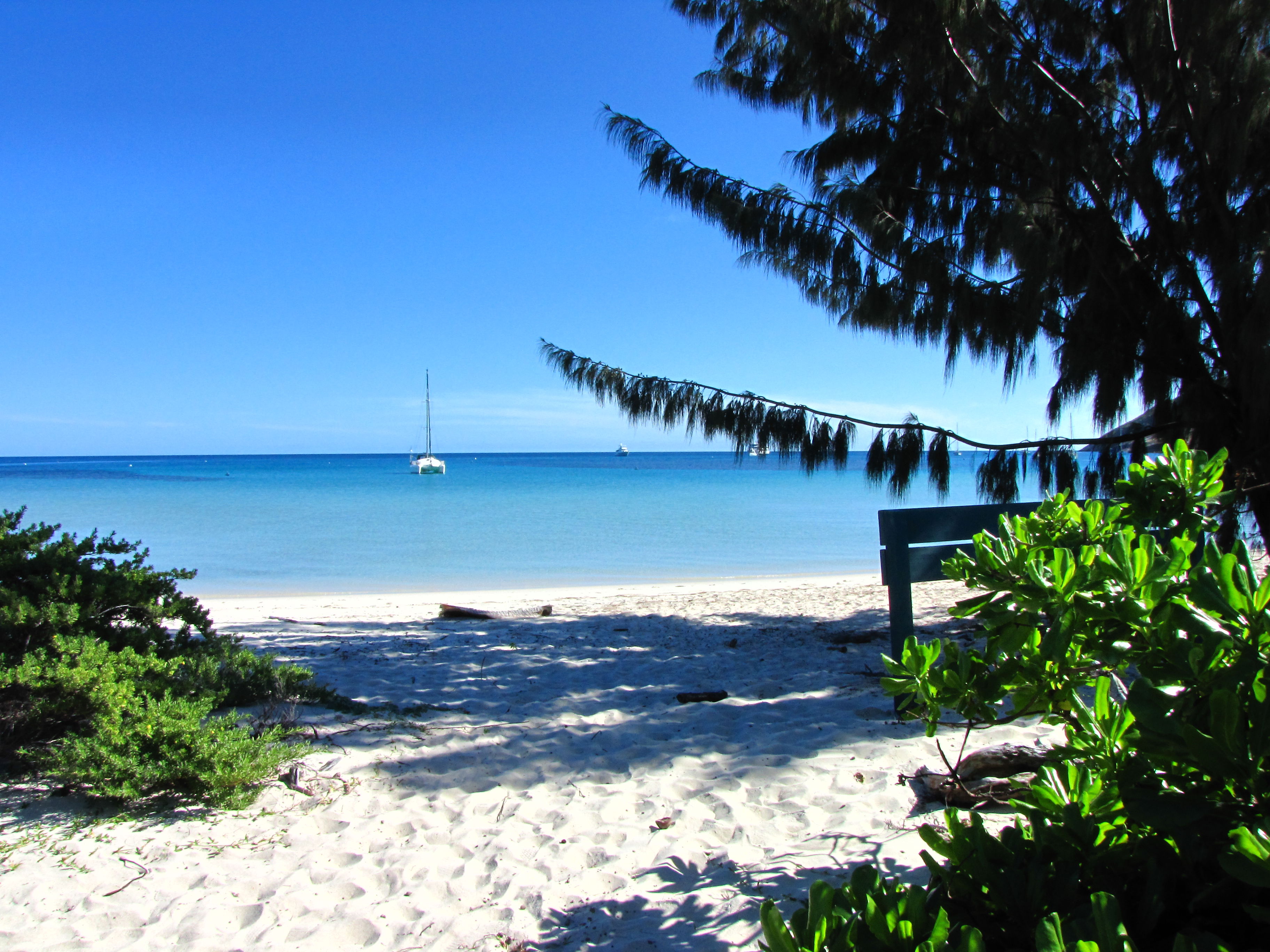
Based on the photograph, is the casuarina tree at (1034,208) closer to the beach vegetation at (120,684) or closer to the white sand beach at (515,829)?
the white sand beach at (515,829)

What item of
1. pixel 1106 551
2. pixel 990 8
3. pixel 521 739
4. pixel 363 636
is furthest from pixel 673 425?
pixel 1106 551

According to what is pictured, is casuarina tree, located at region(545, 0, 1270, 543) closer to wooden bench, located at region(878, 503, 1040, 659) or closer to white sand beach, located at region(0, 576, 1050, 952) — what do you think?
wooden bench, located at region(878, 503, 1040, 659)

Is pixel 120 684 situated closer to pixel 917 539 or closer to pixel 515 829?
pixel 515 829

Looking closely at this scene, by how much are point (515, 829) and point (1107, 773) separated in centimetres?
218

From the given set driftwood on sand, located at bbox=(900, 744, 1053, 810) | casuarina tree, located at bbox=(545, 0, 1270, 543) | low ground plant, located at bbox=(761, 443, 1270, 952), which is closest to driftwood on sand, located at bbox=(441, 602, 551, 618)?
casuarina tree, located at bbox=(545, 0, 1270, 543)

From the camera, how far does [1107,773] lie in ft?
3.79

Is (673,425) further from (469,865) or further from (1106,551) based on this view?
(1106,551)

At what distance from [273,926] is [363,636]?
187 inches

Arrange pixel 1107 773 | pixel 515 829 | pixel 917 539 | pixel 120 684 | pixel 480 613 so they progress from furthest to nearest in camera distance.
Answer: pixel 480 613 < pixel 917 539 < pixel 120 684 < pixel 515 829 < pixel 1107 773

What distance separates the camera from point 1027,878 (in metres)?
1.05

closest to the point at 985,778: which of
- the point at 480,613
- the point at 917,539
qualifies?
the point at 917,539

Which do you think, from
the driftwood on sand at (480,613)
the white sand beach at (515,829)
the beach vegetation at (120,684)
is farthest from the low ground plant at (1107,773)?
the driftwood on sand at (480,613)

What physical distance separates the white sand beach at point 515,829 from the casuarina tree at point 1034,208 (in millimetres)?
2020

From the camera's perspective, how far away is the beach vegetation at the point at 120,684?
2857 millimetres
